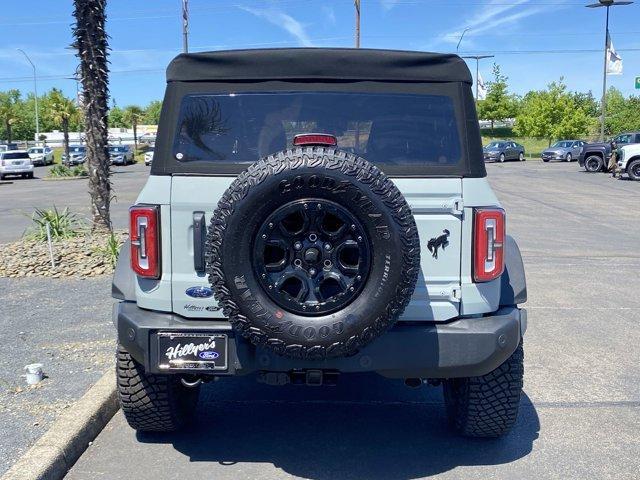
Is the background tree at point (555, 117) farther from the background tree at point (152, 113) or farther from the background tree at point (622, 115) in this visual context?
the background tree at point (152, 113)

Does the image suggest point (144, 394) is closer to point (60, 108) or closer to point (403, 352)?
point (403, 352)

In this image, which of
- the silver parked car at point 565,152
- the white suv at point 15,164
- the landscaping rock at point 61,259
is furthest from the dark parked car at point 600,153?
the landscaping rock at point 61,259

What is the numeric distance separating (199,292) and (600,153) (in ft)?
115

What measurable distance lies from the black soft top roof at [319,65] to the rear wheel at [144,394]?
5.30ft

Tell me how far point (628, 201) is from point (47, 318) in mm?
18477

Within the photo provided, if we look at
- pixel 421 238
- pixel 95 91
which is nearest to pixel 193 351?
pixel 421 238

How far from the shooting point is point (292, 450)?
417 centimetres

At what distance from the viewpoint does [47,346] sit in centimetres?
584

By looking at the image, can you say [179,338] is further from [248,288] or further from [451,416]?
[451,416]

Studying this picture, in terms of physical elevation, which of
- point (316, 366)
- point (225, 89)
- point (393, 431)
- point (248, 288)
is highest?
point (225, 89)

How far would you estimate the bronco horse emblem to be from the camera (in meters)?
3.67

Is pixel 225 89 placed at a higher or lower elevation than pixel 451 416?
higher

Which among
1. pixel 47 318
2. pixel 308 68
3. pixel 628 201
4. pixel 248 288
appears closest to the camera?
pixel 248 288

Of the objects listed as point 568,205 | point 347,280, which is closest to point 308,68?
point 347,280
